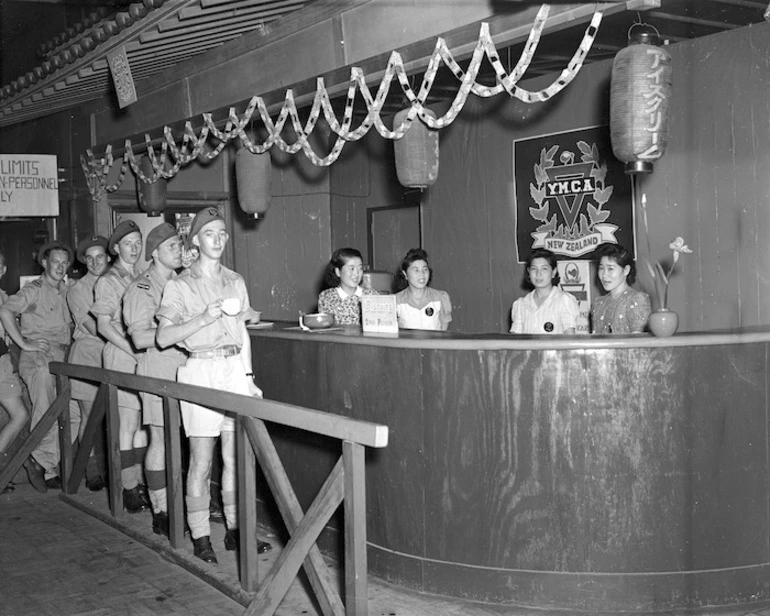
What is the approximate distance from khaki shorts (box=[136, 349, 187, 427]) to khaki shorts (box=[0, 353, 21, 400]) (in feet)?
5.45

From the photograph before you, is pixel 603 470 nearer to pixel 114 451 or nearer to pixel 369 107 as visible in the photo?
pixel 369 107

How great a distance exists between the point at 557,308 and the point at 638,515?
1965 millimetres

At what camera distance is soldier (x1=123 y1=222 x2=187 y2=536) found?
5098 millimetres

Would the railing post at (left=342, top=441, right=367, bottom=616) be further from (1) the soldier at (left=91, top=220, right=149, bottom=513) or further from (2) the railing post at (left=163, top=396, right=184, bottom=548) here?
(1) the soldier at (left=91, top=220, right=149, bottom=513)

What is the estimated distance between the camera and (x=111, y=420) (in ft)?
17.3

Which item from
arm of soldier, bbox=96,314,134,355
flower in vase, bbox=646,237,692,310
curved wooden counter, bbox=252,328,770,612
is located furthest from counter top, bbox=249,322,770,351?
arm of soldier, bbox=96,314,134,355

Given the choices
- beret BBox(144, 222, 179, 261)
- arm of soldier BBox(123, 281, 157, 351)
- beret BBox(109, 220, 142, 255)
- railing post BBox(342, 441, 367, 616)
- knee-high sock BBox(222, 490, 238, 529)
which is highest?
beret BBox(109, 220, 142, 255)

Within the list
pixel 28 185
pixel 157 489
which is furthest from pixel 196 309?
pixel 28 185

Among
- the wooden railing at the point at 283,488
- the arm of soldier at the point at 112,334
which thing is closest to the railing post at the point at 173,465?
the wooden railing at the point at 283,488

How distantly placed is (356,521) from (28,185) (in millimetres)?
6222

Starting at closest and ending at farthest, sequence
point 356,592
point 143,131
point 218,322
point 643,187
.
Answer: point 356,592 → point 218,322 → point 643,187 → point 143,131

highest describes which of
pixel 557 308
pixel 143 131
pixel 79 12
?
pixel 79 12

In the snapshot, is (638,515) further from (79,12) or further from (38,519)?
(79,12)

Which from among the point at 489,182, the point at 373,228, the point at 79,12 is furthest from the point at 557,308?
the point at 79,12
